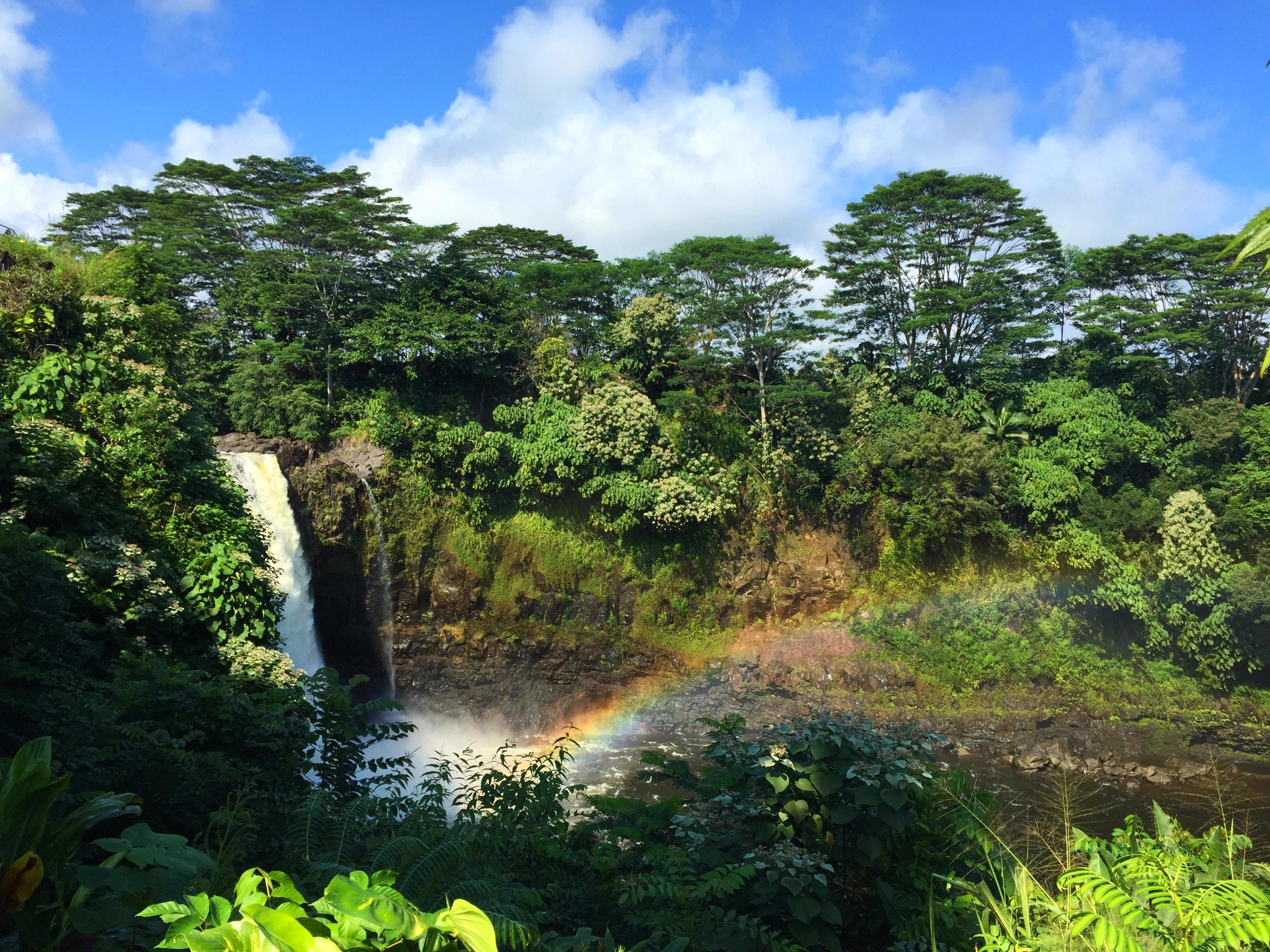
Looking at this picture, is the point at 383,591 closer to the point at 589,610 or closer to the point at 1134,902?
the point at 589,610

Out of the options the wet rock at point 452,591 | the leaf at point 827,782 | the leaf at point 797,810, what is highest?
the leaf at point 827,782

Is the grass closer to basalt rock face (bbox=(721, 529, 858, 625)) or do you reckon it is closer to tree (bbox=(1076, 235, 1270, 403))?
basalt rock face (bbox=(721, 529, 858, 625))

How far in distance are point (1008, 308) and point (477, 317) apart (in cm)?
1295

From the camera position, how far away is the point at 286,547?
515 inches

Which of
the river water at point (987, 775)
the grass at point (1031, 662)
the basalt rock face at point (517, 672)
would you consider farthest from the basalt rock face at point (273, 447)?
the grass at point (1031, 662)

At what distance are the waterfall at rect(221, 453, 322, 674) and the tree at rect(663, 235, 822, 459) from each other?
31.9 ft

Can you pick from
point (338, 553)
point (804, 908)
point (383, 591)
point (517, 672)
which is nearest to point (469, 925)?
point (804, 908)

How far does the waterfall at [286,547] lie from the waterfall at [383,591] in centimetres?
153

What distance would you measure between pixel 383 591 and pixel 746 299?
1013 cm

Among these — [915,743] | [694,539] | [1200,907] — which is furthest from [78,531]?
[694,539]

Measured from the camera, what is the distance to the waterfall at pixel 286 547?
12484 mm

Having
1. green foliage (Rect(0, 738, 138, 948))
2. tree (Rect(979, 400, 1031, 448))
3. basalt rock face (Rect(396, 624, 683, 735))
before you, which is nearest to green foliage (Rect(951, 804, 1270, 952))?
green foliage (Rect(0, 738, 138, 948))

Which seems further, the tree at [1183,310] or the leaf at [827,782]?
the tree at [1183,310]

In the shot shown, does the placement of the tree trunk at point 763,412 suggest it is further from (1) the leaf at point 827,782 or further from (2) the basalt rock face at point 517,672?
(1) the leaf at point 827,782
